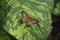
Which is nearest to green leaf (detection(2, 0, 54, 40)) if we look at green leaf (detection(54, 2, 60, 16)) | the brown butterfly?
the brown butterfly

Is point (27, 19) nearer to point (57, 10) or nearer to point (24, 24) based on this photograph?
point (24, 24)

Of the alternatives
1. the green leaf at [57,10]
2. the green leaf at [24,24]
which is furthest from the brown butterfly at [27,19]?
the green leaf at [57,10]

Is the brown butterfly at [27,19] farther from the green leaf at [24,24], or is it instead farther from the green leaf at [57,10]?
the green leaf at [57,10]

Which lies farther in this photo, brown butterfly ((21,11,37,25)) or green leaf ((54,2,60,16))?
green leaf ((54,2,60,16))

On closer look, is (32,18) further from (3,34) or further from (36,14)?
(3,34)

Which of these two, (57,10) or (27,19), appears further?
(57,10)

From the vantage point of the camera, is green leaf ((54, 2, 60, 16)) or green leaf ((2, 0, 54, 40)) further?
green leaf ((54, 2, 60, 16))

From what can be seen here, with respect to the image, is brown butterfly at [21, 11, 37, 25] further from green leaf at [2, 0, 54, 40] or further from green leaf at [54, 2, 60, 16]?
green leaf at [54, 2, 60, 16]

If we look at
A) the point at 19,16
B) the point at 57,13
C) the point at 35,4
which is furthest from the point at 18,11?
the point at 57,13

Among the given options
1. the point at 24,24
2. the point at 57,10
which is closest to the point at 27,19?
the point at 24,24
